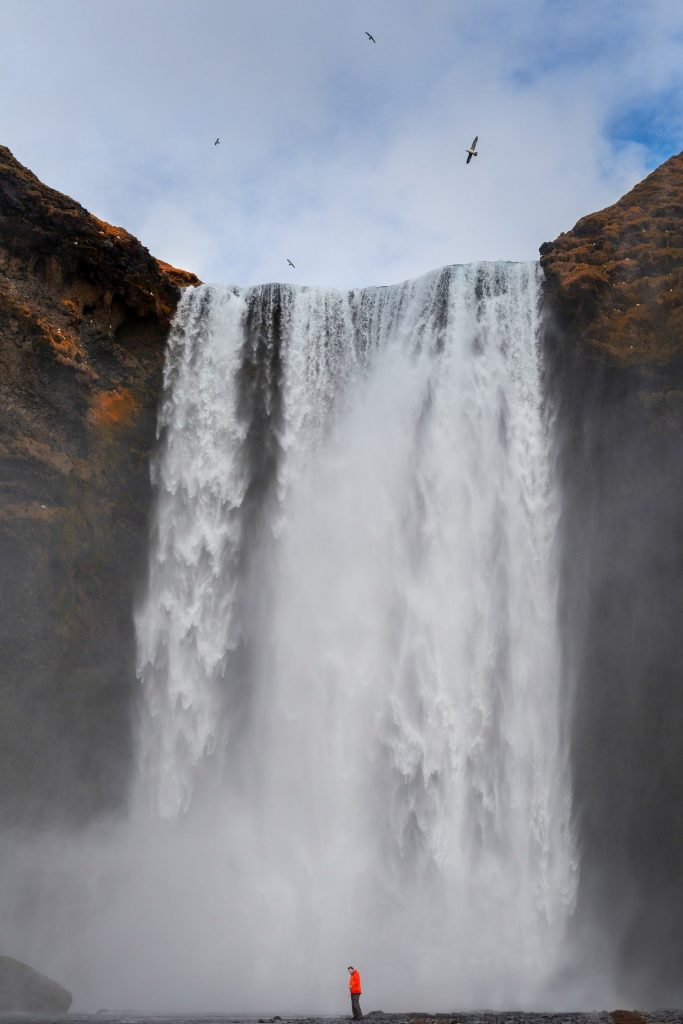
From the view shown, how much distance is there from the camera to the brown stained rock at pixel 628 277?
84.2 feet

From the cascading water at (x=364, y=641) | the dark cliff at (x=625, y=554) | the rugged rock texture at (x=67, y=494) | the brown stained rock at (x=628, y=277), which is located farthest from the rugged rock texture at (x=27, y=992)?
the brown stained rock at (x=628, y=277)

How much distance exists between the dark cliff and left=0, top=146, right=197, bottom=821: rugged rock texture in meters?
11.9

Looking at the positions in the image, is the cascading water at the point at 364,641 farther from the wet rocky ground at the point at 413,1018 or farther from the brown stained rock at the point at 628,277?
the wet rocky ground at the point at 413,1018

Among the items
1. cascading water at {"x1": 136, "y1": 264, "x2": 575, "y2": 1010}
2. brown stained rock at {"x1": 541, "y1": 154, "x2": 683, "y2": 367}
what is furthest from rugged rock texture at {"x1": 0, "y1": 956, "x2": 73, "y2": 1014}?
brown stained rock at {"x1": 541, "y1": 154, "x2": 683, "y2": 367}

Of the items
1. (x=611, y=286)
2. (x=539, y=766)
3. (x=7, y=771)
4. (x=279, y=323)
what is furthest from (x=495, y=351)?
(x=7, y=771)

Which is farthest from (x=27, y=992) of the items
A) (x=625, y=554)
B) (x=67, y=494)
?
(x=625, y=554)

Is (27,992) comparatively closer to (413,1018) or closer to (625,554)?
(413,1018)

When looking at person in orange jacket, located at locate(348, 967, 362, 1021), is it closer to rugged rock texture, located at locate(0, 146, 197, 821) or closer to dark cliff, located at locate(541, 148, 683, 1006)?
dark cliff, located at locate(541, 148, 683, 1006)

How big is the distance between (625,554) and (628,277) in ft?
25.0

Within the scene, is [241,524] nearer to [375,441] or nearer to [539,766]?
[375,441]

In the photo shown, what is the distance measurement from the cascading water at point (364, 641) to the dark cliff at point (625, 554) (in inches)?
28.7

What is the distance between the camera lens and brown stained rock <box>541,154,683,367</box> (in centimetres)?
2567

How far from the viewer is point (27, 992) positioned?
1886 cm

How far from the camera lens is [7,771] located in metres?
24.8
